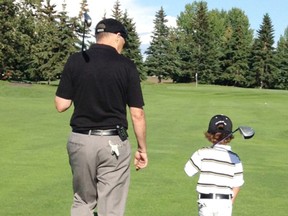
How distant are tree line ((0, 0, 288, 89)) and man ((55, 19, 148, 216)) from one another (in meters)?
56.9

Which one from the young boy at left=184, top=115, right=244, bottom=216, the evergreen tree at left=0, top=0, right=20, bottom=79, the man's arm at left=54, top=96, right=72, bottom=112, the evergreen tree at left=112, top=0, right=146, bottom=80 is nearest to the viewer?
the young boy at left=184, top=115, right=244, bottom=216

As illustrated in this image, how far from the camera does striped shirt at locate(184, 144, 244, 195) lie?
4.91m

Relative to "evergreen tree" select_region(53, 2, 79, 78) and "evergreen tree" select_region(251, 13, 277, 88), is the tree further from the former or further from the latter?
"evergreen tree" select_region(53, 2, 79, 78)

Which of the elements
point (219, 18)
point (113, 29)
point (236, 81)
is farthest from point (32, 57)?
point (219, 18)

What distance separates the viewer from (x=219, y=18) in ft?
443

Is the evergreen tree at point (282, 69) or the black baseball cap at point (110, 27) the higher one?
the black baseball cap at point (110, 27)

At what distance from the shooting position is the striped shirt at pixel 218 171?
4910mm

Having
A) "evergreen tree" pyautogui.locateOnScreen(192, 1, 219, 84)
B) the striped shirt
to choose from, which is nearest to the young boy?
the striped shirt

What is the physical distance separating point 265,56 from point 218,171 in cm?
8463

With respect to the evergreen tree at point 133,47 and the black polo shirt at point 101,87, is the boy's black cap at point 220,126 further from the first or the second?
the evergreen tree at point 133,47

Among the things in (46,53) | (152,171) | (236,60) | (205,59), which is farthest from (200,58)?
(152,171)

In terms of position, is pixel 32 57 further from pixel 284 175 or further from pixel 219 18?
pixel 219 18

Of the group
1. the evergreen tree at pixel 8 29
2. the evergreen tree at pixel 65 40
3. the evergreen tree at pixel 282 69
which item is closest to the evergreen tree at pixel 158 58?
the evergreen tree at pixel 282 69

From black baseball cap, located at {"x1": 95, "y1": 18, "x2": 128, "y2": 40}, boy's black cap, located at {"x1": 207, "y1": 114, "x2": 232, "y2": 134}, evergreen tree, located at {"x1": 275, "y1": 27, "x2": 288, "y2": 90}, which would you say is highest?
black baseball cap, located at {"x1": 95, "y1": 18, "x2": 128, "y2": 40}
